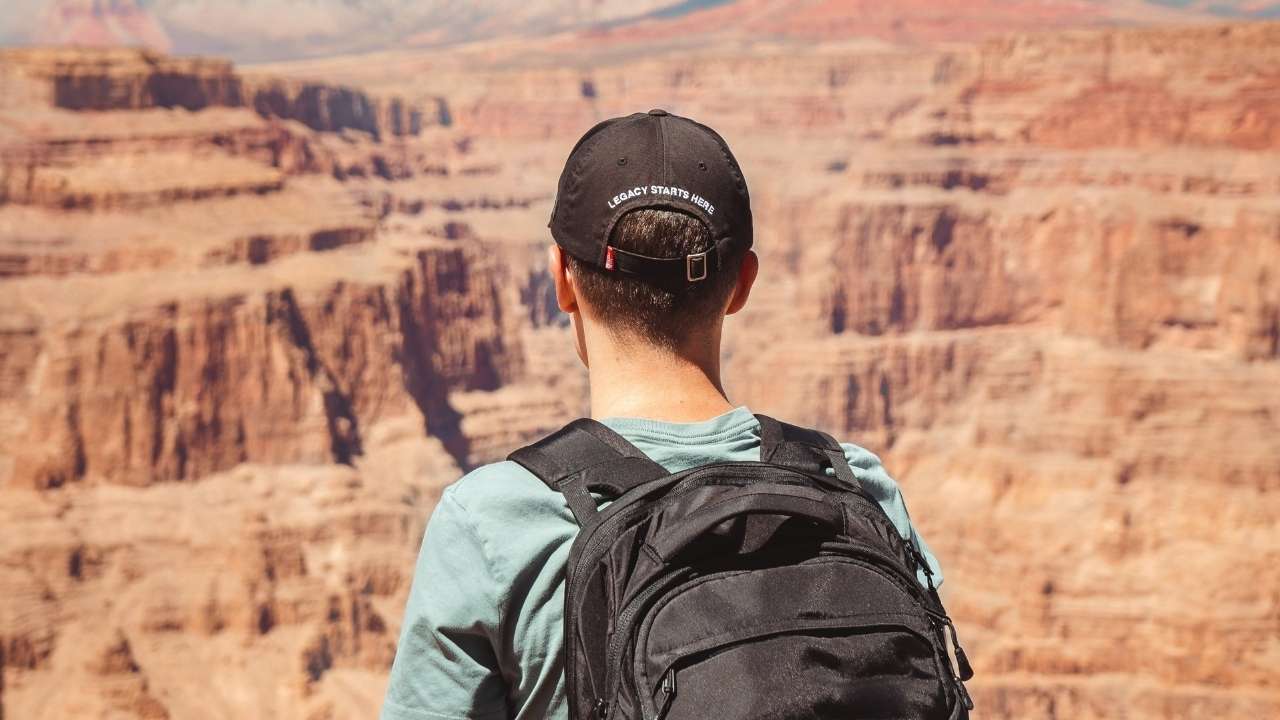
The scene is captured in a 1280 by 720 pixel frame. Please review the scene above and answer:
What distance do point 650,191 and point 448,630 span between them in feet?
3.47

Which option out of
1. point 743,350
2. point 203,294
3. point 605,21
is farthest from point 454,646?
point 605,21

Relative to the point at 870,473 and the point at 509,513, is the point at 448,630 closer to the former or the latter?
the point at 509,513

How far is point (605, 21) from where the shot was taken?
138 metres

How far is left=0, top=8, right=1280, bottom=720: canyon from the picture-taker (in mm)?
33719

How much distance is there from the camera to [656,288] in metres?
3.29

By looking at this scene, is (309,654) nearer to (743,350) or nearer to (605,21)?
(743,350)

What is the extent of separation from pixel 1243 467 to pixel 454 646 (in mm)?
41236

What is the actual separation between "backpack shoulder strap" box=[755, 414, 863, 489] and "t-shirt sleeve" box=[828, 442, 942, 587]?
0.23 feet

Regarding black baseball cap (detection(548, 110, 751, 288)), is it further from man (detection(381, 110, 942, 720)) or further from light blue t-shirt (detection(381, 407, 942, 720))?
light blue t-shirt (detection(381, 407, 942, 720))

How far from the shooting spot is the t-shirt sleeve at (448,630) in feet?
9.94

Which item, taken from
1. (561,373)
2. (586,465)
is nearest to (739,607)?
(586,465)

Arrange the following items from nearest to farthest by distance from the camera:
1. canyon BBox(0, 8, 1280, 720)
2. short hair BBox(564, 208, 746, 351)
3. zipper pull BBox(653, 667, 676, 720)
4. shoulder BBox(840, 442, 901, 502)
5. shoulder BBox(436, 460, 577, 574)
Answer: zipper pull BBox(653, 667, 676, 720) < shoulder BBox(436, 460, 577, 574) < short hair BBox(564, 208, 746, 351) < shoulder BBox(840, 442, 901, 502) < canyon BBox(0, 8, 1280, 720)

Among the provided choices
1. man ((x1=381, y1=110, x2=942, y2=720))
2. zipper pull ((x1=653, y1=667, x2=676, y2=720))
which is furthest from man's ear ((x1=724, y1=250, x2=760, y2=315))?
zipper pull ((x1=653, y1=667, x2=676, y2=720))

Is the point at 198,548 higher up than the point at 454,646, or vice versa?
the point at 454,646
